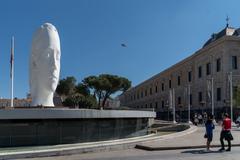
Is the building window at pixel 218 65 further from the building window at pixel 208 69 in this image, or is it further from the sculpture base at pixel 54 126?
the sculpture base at pixel 54 126

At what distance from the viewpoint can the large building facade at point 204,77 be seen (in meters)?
58.8

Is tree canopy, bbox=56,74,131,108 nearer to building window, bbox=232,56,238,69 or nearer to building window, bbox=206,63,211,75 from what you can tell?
building window, bbox=206,63,211,75

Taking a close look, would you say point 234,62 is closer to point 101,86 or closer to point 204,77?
point 204,77

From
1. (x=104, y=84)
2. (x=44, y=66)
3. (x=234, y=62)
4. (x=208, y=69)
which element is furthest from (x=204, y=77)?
(x=44, y=66)

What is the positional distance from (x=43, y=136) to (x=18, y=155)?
294 centimetres

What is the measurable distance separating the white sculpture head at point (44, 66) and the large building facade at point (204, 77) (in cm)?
3534

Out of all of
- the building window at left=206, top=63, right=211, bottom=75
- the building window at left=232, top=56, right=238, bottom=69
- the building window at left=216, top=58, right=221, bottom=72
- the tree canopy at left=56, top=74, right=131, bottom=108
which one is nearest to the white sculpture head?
the building window at left=232, top=56, right=238, bottom=69

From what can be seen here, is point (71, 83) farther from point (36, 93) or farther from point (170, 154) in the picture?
point (170, 154)

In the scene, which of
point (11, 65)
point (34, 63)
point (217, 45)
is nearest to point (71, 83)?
point (217, 45)

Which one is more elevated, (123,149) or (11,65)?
(11,65)

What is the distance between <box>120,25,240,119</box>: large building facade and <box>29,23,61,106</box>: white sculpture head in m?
35.3

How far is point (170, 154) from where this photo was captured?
1602cm

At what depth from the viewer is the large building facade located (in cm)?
5878

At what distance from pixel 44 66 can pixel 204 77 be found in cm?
4666
